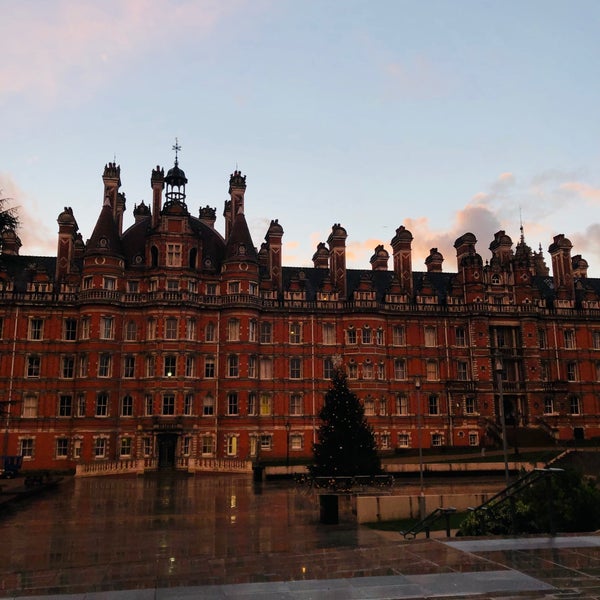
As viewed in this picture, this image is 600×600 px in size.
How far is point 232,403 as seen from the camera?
61594mm

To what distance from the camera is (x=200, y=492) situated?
3969cm

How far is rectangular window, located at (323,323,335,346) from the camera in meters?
66.0

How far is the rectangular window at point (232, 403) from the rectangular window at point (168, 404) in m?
5.31

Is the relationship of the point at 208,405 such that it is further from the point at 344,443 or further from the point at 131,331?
the point at 344,443

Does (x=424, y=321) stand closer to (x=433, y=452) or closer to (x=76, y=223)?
(x=433, y=452)

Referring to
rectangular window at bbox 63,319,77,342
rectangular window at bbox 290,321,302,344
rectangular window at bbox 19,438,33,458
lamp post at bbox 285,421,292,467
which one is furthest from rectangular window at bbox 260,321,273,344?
rectangular window at bbox 19,438,33,458

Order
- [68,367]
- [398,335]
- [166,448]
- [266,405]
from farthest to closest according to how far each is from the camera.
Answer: [398,335] < [266,405] < [68,367] < [166,448]

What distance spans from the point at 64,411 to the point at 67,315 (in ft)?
30.1

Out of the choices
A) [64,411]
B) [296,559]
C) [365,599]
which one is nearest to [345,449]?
[296,559]

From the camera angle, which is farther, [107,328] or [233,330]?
[233,330]

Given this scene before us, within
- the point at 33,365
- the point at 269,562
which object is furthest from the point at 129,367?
the point at 269,562

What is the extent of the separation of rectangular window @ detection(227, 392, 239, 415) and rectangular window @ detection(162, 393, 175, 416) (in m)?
5.31

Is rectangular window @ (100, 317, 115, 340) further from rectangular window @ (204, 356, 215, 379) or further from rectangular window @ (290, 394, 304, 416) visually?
rectangular window @ (290, 394, 304, 416)

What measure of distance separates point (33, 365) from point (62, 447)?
833 cm
